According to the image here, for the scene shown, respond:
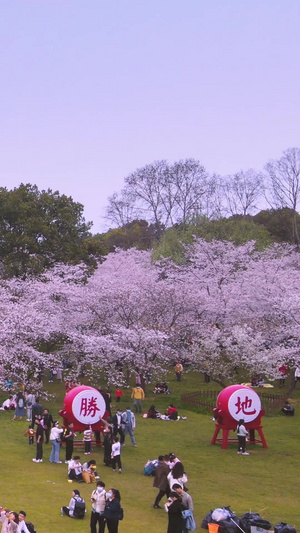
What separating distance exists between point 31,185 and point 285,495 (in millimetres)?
34220

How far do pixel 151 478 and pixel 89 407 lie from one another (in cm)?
436

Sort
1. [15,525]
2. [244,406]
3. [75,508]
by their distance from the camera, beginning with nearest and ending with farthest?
[15,525], [75,508], [244,406]

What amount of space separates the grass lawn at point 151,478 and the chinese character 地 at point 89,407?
1580 millimetres

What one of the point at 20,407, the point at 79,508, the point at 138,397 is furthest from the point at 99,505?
the point at 138,397

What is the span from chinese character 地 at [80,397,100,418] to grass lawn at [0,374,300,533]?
1.58m

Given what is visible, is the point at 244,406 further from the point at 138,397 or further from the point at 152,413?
the point at 138,397

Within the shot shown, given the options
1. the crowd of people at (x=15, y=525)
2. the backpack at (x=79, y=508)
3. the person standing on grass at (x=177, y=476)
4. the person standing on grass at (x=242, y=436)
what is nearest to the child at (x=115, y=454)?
the person standing on grass at (x=177, y=476)

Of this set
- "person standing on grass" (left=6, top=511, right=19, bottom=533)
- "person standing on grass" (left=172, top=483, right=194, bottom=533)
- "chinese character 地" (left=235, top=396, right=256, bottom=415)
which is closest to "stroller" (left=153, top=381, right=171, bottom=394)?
"chinese character 地" (left=235, top=396, right=256, bottom=415)

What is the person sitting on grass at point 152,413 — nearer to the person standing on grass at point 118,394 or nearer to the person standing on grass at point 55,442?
the person standing on grass at point 118,394

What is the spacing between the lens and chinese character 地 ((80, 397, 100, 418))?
926 inches

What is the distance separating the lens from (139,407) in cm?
3148

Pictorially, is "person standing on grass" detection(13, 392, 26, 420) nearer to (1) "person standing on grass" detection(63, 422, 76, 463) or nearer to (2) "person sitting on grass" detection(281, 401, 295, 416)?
(1) "person standing on grass" detection(63, 422, 76, 463)

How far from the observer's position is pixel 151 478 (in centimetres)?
2048

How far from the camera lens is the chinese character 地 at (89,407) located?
23.5 meters
